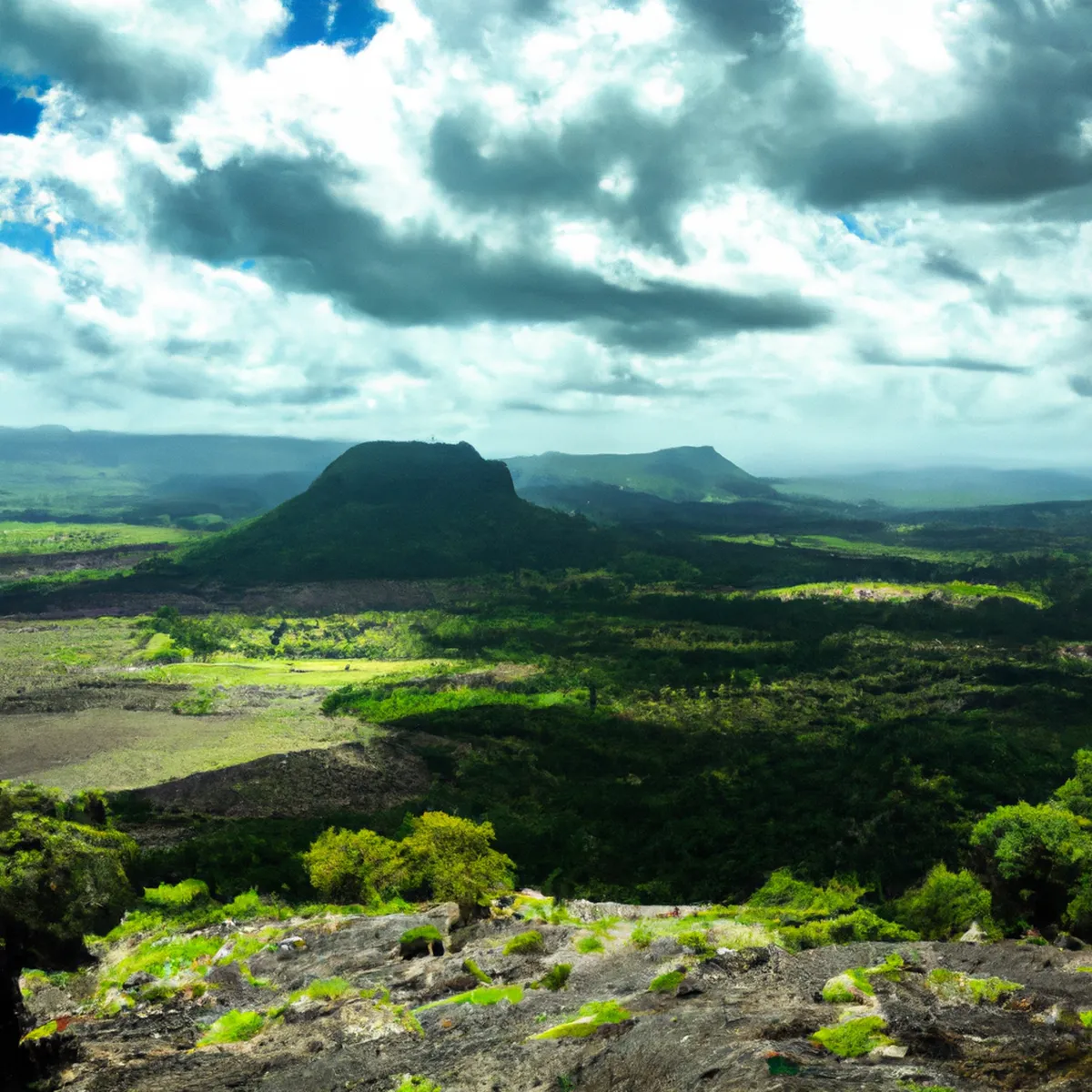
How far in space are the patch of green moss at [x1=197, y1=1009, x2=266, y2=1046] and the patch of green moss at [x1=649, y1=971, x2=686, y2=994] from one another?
1557cm

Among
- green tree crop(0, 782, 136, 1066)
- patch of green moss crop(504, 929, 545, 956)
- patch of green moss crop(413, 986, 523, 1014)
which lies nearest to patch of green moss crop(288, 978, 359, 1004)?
patch of green moss crop(413, 986, 523, 1014)

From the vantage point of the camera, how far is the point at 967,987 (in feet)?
91.2

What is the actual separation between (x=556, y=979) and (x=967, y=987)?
16098 mm

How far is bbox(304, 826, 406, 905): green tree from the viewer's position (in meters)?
52.3

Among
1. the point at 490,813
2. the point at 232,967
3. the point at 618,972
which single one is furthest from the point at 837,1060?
the point at 490,813

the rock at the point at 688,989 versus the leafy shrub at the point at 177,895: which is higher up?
the rock at the point at 688,989

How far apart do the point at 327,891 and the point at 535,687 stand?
7320 centimetres

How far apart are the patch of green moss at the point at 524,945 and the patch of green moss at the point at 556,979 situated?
121 inches

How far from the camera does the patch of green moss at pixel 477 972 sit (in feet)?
114

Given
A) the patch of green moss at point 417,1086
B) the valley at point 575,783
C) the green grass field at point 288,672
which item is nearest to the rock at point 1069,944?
the valley at point 575,783

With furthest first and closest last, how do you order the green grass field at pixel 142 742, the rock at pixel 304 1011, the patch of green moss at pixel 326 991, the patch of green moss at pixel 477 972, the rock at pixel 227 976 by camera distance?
the green grass field at pixel 142 742
the rock at pixel 227 976
the patch of green moss at pixel 477 972
the patch of green moss at pixel 326 991
the rock at pixel 304 1011

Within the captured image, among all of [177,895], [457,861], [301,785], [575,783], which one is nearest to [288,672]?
[301,785]

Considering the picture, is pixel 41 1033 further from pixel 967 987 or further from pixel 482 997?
pixel 967 987

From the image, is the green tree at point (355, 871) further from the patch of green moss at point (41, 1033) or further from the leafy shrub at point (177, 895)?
the patch of green moss at point (41, 1033)
